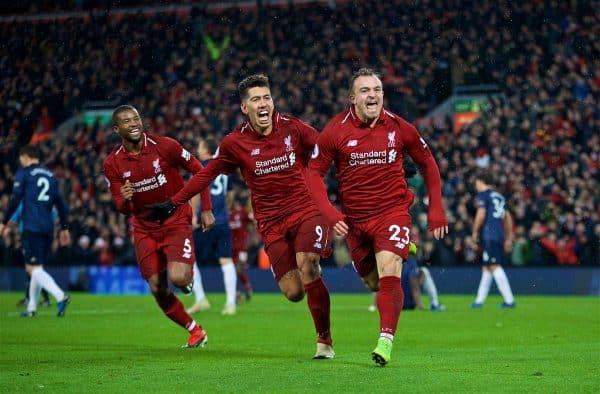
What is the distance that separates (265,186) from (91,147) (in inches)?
985

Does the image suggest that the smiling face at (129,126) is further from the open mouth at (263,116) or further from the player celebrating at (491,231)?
the player celebrating at (491,231)

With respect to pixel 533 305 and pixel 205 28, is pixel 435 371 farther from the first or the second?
pixel 205 28

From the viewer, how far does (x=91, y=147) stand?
3459cm

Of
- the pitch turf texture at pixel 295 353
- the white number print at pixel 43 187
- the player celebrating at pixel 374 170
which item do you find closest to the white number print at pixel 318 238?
the player celebrating at pixel 374 170

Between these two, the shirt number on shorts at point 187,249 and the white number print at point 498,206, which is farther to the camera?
the white number print at point 498,206

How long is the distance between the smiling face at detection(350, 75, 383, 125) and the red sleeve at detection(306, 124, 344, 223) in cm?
35

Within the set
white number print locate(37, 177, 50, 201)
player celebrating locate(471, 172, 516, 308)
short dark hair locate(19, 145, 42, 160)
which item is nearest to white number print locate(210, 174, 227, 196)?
white number print locate(37, 177, 50, 201)

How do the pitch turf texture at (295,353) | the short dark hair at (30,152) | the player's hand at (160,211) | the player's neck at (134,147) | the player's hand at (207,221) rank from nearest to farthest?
1. the pitch turf texture at (295,353)
2. the player's hand at (160,211)
3. the player's hand at (207,221)
4. the player's neck at (134,147)
5. the short dark hair at (30,152)

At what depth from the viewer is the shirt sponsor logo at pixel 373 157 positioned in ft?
31.4

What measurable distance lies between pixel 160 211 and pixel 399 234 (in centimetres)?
272

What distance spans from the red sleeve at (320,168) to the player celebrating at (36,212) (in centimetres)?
824

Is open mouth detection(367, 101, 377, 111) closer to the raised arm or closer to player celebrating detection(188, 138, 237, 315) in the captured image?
the raised arm

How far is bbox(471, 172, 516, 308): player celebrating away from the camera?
1981cm

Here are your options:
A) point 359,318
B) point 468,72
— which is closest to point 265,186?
point 359,318
